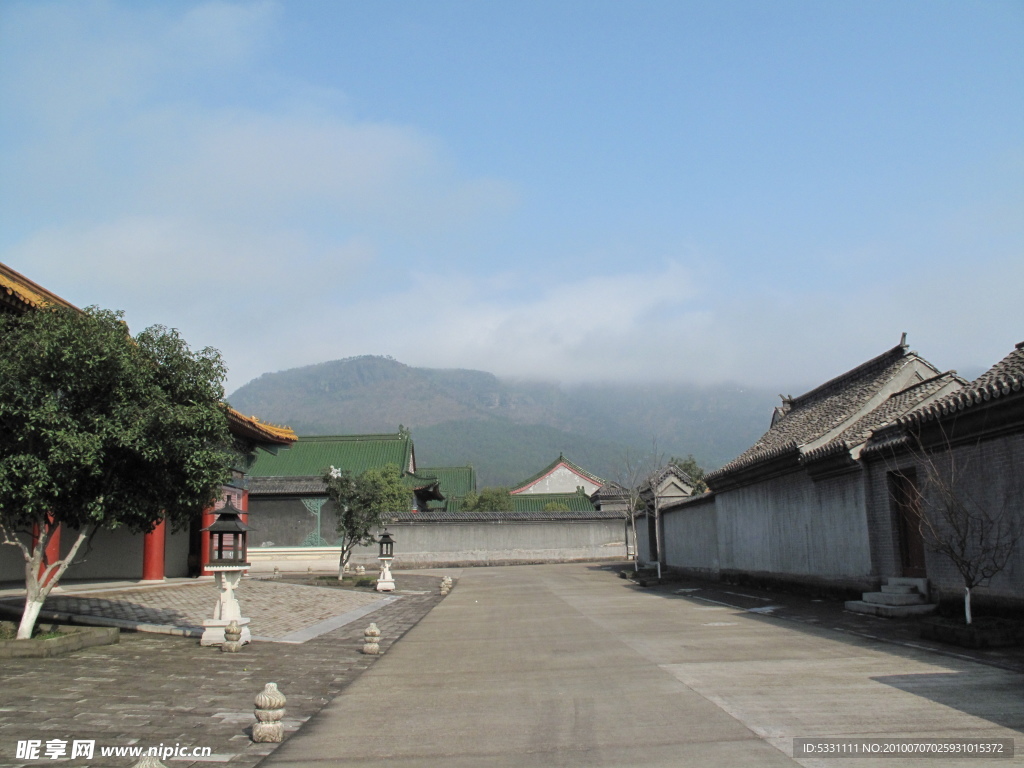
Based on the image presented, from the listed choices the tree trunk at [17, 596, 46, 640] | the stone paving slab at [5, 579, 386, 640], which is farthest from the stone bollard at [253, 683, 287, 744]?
the stone paving slab at [5, 579, 386, 640]

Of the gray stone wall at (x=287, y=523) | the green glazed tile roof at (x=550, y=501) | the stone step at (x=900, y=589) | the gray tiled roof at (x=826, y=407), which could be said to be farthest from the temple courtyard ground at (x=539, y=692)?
the green glazed tile roof at (x=550, y=501)

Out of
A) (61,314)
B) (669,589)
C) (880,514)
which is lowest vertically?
(669,589)

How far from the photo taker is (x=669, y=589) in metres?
22.6

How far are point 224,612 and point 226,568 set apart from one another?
2.27ft

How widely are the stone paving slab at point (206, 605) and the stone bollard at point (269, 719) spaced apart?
21.4 ft

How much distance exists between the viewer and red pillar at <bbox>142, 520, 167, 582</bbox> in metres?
20.6

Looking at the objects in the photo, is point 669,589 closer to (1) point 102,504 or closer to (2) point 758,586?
(2) point 758,586

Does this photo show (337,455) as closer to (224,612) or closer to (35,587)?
(224,612)

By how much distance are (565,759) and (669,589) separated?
1809cm

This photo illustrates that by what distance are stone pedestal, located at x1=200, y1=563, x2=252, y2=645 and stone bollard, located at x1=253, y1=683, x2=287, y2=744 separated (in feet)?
16.9

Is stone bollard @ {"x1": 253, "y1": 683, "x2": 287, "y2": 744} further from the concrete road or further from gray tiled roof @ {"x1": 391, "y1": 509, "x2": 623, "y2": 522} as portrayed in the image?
gray tiled roof @ {"x1": 391, "y1": 509, "x2": 623, "y2": 522}

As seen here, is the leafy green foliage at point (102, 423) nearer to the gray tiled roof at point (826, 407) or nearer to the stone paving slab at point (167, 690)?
the stone paving slab at point (167, 690)

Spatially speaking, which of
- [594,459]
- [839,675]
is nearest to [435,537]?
[839,675]

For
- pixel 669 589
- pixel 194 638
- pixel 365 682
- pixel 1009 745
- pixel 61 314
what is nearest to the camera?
pixel 1009 745
